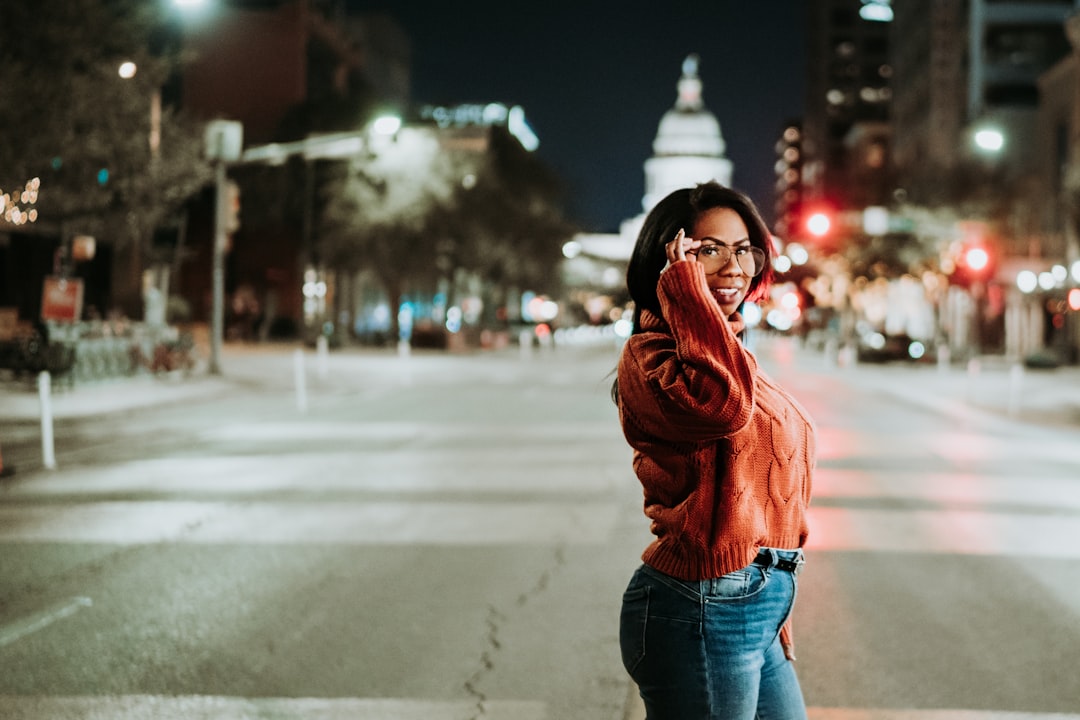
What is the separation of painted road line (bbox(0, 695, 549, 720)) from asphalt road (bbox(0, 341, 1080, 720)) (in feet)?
0.05

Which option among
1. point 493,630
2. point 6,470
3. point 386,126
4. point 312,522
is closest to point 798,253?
point 386,126

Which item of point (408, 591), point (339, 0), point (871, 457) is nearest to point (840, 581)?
point (408, 591)

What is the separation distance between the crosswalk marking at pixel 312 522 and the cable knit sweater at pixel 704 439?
6.55 m

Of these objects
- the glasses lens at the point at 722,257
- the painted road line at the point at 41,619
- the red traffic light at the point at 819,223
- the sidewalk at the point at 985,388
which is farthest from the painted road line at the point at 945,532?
the red traffic light at the point at 819,223

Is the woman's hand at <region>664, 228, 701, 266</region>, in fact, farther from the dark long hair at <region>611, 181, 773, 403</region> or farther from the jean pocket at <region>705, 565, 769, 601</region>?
the jean pocket at <region>705, 565, 769, 601</region>

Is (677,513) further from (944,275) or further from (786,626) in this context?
(944,275)

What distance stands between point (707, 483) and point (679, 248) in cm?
53

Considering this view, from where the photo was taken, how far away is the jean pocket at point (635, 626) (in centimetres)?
283

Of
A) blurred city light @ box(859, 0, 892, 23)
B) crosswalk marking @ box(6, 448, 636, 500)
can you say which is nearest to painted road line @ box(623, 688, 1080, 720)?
crosswalk marking @ box(6, 448, 636, 500)

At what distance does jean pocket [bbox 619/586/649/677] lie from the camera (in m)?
2.83

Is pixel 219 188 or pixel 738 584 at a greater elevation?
pixel 219 188

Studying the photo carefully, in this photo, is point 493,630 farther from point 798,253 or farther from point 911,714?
point 798,253

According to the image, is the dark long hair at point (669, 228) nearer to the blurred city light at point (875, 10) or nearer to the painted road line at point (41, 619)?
the painted road line at point (41, 619)

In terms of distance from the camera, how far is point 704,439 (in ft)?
8.95
